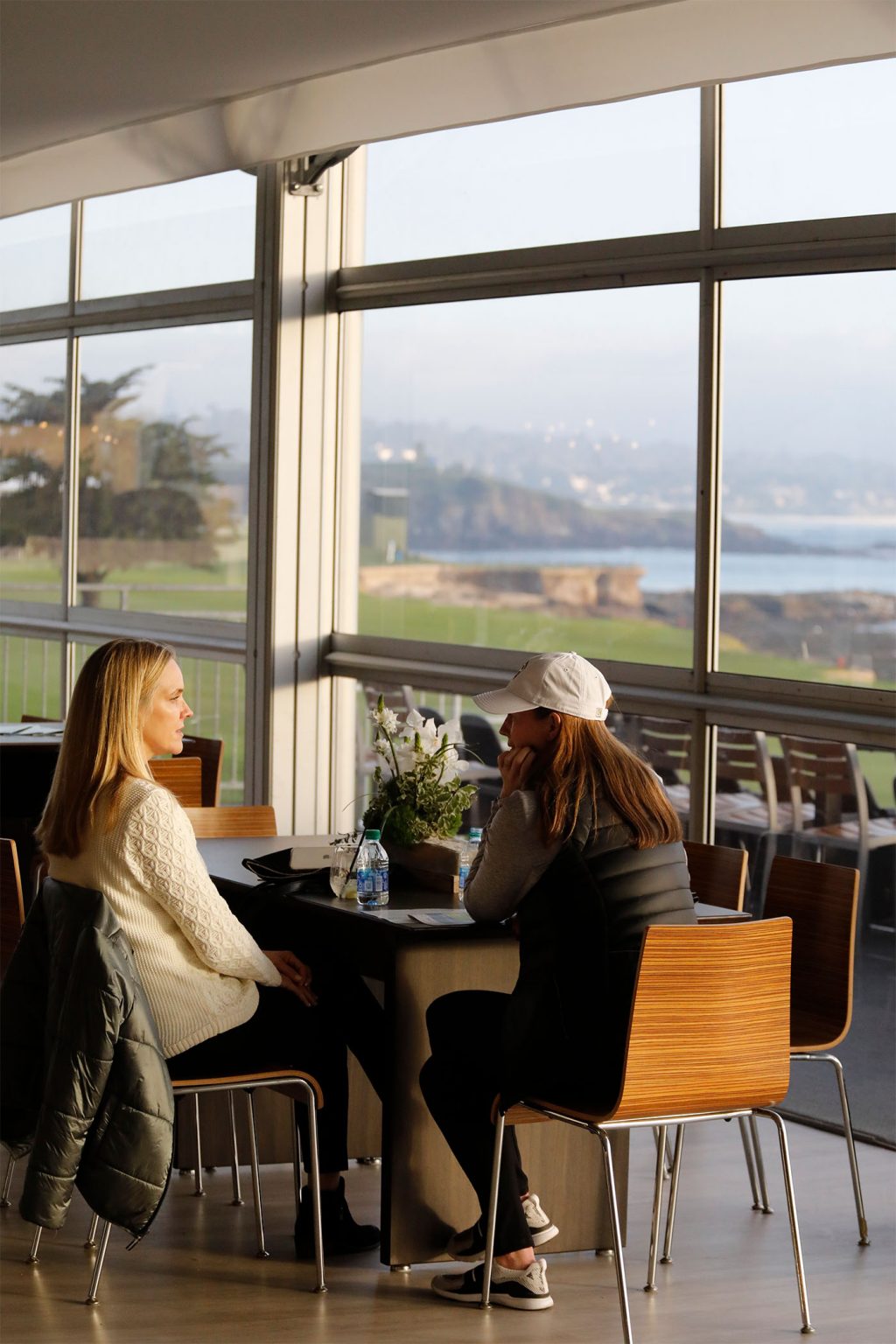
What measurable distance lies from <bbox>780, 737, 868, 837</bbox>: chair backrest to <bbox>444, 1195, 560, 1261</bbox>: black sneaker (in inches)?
73.5

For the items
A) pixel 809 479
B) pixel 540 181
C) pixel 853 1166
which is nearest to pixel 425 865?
pixel 853 1166

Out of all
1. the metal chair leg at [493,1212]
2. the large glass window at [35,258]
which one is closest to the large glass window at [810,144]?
the metal chair leg at [493,1212]

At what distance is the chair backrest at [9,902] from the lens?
150 inches

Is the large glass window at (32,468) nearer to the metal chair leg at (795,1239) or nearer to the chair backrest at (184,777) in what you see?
the chair backrest at (184,777)

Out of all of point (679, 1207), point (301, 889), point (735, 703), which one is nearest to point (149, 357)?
point (735, 703)

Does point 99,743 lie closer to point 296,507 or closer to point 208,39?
point 208,39

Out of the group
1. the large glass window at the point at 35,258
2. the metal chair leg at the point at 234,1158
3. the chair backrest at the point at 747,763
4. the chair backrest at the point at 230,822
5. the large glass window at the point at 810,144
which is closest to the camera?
the metal chair leg at the point at 234,1158

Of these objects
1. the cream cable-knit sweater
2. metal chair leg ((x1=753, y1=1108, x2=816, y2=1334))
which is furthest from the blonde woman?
metal chair leg ((x1=753, y1=1108, x2=816, y2=1334))

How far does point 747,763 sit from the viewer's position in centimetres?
526

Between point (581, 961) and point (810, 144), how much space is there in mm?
2983

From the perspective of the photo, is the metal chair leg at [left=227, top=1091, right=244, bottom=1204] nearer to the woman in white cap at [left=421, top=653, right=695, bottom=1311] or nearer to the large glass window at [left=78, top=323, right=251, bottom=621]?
the woman in white cap at [left=421, top=653, right=695, bottom=1311]

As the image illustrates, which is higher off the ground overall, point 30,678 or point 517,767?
point 30,678

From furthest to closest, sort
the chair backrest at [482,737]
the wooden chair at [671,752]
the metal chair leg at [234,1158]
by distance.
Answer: the chair backrest at [482,737]
the wooden chair at [671,752]
the metal chair leg at [234,1158]

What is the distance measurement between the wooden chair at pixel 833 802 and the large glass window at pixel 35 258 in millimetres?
4909
